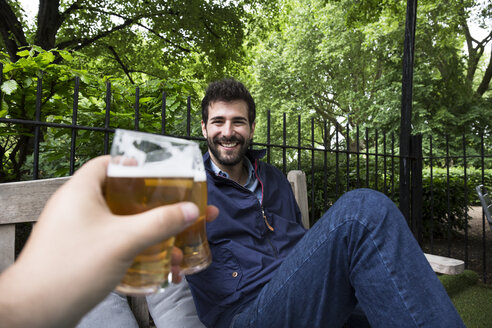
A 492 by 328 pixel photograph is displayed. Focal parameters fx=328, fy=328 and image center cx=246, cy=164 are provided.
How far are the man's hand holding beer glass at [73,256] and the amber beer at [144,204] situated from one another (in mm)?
29

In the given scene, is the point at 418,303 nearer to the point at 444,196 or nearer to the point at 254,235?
the point at 254,235

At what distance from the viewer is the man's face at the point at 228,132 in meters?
2.10

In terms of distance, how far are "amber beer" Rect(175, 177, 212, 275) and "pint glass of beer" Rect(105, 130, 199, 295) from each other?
0.23ft

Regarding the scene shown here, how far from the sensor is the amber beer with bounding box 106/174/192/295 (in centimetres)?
59

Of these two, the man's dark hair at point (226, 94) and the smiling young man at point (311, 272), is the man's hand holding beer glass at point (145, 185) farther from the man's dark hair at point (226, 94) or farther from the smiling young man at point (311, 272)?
the man's dark hair at point (226, 94)

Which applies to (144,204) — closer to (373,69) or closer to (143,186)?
(143,186)

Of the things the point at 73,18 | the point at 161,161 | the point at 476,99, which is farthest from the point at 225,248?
the point at 476,99

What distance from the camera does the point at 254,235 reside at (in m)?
1.80

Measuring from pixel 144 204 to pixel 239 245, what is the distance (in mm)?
1203

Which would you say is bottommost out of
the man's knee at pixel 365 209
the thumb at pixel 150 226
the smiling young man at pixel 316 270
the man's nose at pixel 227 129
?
the smiling young man at pixel 316 270

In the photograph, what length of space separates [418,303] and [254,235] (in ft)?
2.82

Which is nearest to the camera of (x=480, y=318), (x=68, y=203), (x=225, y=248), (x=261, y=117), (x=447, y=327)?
(x=68, y=203)

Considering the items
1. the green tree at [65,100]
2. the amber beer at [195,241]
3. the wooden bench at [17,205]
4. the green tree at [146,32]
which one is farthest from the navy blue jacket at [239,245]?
the green tree at [146,32]

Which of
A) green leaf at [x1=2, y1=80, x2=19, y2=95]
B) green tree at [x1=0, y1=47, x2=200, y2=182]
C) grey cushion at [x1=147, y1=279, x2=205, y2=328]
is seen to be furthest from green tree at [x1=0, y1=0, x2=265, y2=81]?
grey cushion at [x1=147, y1=279, x2=205, y2=328]
